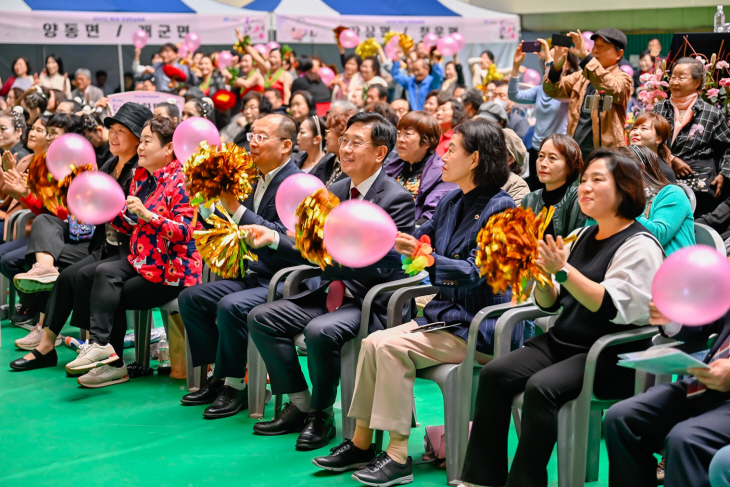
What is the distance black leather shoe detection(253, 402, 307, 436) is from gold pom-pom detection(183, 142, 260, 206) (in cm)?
102

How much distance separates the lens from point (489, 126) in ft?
11.1

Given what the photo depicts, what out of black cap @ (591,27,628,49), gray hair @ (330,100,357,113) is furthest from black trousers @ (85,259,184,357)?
black cap @ (591,27,628,49)

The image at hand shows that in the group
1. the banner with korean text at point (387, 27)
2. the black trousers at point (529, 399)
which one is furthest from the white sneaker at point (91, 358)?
the banner with korean text at point (387, 27)

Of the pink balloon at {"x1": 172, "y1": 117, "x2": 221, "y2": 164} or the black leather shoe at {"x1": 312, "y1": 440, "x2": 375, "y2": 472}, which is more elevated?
the pink balloon at {"x1": 172, "y1": 117, "x2": 221, "y2": 164}

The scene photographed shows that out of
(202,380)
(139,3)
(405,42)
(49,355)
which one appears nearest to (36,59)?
(139,3)

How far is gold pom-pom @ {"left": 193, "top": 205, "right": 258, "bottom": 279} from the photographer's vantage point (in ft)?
12.0

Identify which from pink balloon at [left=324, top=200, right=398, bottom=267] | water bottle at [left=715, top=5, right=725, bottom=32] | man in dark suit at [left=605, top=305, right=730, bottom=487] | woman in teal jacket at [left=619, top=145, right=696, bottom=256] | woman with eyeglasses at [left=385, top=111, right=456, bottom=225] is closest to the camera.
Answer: man in dark suit at [left=605, top=305, right=730, bottom=487]

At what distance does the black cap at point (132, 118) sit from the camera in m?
4.73

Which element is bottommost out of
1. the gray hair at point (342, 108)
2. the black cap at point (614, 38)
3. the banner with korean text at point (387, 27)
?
the gray hair at point (342, 108)

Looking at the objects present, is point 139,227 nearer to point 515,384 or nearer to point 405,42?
point 515,384

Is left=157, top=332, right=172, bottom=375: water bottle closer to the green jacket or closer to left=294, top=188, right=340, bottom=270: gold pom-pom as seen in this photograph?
left=294, top=188, right=340, bottom=270: gold pom-pom

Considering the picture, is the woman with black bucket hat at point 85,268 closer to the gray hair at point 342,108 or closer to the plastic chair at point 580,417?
the gray hair at point 342,108

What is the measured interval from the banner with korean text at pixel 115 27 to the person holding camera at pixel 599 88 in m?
7.37

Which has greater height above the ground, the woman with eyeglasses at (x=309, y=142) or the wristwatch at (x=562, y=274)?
the woman with eyeglasses at (x=309, y=142)
